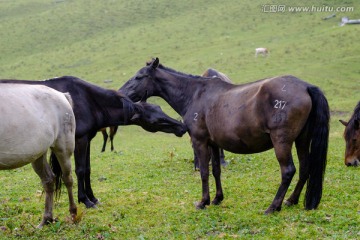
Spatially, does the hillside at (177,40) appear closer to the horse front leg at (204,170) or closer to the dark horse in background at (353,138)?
the dark horse in background at (353,138)

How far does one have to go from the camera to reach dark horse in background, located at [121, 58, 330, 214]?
7.80m

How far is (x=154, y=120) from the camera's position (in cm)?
991

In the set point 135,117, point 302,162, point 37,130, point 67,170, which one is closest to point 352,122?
point 302,162

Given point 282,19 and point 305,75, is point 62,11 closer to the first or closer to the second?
point 282,19

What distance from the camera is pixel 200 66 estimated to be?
3972cm

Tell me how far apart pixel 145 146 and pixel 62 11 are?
142ft

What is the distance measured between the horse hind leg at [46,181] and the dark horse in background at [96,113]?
962 millimetres

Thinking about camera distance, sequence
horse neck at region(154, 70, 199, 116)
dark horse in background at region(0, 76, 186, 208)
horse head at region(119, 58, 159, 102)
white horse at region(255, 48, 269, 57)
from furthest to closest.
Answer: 1. white horse at region(255, 48, 269, 57)
2. horse head at region(119, 58, 159, 102)
3. horse neck at region(154, 70, 199, 116)
4. dark horse in background at region(0, 76, 186, 208)

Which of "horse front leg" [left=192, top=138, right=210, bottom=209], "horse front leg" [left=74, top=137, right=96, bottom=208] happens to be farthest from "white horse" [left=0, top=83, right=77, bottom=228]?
"horse front leg" [left=192, top=138, right=210, bottom=209]

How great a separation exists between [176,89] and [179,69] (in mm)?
29439

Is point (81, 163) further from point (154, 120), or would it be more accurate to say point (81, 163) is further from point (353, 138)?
point (353, 138)

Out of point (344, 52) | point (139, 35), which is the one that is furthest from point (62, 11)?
point (344, 52)

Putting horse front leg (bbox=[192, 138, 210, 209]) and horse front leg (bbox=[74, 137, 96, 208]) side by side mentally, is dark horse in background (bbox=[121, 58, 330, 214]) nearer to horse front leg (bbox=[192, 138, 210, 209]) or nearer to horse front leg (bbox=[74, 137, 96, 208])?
horse front leg (bbox=[192, 138, 210, 209])

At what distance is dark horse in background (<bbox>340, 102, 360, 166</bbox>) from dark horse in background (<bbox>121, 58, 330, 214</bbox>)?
266cm
